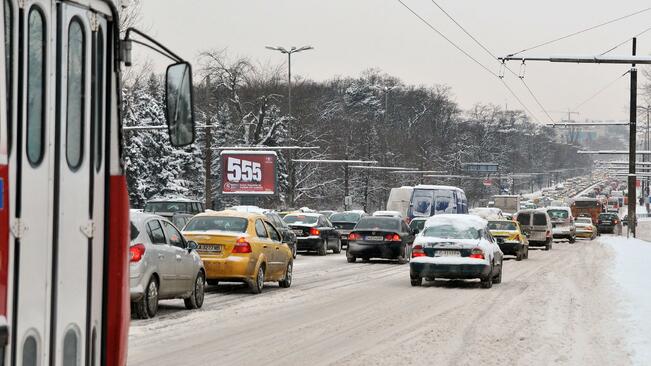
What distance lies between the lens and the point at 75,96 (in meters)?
5.34

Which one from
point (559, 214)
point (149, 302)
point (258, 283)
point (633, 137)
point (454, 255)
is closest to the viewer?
point (149, 302)

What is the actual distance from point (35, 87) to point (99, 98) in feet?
2.04

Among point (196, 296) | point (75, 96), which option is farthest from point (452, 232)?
point (75, 96)

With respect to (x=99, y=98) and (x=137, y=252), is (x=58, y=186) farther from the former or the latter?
(x=137, y=252)

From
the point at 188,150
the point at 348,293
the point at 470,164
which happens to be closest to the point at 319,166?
the point at 188,150

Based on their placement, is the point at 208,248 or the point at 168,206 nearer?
the point at 208,248

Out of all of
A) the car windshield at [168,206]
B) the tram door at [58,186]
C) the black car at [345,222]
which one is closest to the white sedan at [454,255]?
the car windshield at [168,206]

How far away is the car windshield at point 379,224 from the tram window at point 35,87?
30.1 metres

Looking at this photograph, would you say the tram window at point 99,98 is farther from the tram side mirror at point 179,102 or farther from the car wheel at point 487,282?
the car wheel at point 487,282

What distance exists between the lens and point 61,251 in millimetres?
5152

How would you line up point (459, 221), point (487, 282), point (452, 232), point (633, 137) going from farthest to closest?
point (633, 137), point (459, 221), point (452, 232), point (487, 282)

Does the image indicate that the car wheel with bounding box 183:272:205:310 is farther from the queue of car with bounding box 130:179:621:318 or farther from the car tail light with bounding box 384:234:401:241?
the car tail light with bounding box 384:234:401:241

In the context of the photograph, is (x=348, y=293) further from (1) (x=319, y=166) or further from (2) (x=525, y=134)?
(2) (x=525, y=134)

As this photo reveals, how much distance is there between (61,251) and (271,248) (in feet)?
53.4
